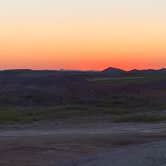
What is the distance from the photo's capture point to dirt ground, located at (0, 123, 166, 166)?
21266 millimetres

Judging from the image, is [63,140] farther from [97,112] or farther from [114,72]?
[114,72]

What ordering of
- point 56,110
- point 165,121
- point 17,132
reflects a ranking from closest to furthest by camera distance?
1. point 17,132
2. point 165,121
3. point 56,110

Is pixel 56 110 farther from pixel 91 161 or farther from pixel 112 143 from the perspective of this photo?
pixel 91 161

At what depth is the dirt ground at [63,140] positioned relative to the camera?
2127cm

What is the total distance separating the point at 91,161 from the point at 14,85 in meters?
72.3

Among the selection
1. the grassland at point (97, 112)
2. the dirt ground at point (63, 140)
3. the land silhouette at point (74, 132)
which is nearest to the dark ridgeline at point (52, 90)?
the land silhouette at point (74, 132)

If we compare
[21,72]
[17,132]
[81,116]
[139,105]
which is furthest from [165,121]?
[21,72]

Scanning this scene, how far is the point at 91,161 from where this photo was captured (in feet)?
52.7

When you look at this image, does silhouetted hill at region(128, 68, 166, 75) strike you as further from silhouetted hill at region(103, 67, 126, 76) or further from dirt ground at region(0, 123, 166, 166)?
dirt ground at region(0, 123, 166, 166)

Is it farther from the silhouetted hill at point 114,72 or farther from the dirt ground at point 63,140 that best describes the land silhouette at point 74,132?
the silhouetted hill at point 114,72

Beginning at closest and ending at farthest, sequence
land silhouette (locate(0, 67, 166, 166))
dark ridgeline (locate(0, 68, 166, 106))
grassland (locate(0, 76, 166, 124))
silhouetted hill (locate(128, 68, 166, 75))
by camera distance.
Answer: land silhouette (locate(0, 67, 166, 166)) → grassland (locate(0, 76, 166, 124)) → dark ridgeline (locate(0, 68, 166, 106)) → silhouetted hill (locate(128, 68, 166, 75))

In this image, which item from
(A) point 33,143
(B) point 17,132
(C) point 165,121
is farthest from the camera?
(C) point 165,121

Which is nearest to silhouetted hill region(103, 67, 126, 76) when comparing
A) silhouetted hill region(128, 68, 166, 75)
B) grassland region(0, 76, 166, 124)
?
silhouetted hill region(128, 68, 166, 75)

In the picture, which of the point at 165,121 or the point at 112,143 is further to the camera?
the point at 165,121
